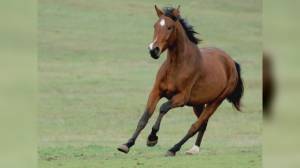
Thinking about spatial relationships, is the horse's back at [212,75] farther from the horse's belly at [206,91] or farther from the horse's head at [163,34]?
the horse's head at [163,34]

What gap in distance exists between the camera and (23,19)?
5.68 metres

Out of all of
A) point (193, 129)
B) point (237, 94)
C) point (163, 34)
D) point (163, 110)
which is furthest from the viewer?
point (237, 94)

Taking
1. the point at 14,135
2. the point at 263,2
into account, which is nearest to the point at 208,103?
the point at 263,2

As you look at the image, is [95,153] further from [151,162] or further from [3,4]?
[3,4]

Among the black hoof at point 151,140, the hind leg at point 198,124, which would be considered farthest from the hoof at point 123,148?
the hind leg at point 198,124

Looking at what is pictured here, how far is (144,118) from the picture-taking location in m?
6.09

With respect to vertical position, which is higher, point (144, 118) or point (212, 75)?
point (212, 75)

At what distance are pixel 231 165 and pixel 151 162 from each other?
2.07ft

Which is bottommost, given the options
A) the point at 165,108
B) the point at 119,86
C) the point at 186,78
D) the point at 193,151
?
the point at 193,151

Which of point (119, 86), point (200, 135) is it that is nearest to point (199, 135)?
point (200, 135)

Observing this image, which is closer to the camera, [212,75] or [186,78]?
[186,78]

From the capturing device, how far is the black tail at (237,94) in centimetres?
632

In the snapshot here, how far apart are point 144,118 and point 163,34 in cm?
63

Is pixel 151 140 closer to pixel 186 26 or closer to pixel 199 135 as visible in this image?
pixel 199 135
